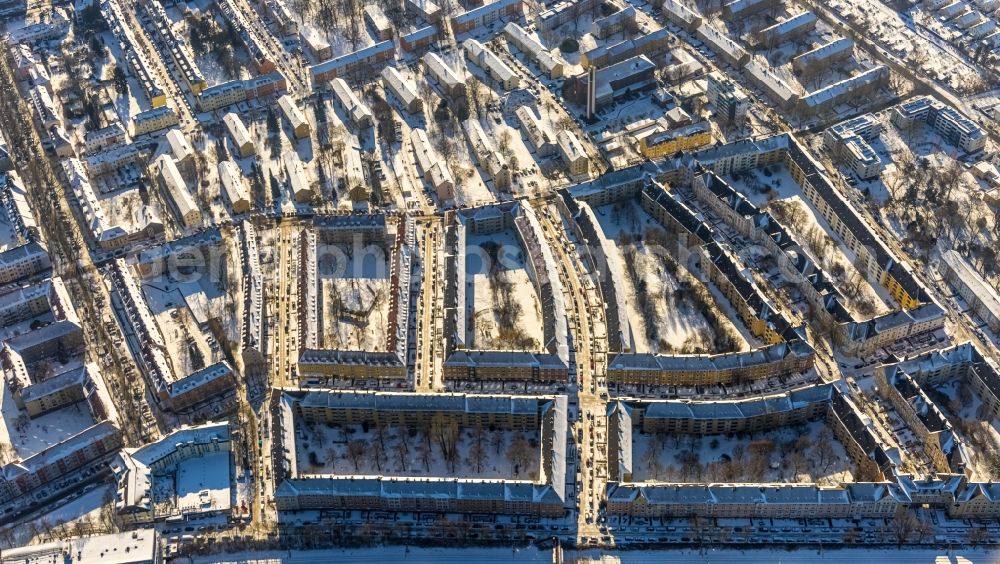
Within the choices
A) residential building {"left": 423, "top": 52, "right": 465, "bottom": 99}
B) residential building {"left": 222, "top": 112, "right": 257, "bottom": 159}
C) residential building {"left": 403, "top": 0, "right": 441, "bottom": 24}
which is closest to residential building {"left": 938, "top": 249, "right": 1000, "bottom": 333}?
residential building {"left": 423, "top": 52, "right": 465, "bottom": 99}

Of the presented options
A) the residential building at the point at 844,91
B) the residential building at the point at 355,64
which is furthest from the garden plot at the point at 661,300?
the residential building at the point at 355,64

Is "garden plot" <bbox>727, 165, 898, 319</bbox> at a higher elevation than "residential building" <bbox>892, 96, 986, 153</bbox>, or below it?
below

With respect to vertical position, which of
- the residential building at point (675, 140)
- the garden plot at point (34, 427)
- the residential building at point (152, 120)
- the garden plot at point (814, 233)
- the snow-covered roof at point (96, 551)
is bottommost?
the snow-covered roof at point (96, 551)

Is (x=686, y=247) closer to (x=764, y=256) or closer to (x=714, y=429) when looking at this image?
(x=764, y=256)

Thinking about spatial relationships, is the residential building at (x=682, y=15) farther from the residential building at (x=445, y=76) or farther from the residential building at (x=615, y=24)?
the residential building at (x=445, y=76)

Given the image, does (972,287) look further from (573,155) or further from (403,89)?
(403,89)

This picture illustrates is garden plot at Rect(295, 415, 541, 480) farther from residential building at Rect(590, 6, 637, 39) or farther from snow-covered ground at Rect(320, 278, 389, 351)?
residential building at Rect(590, 6, 637, 39)
